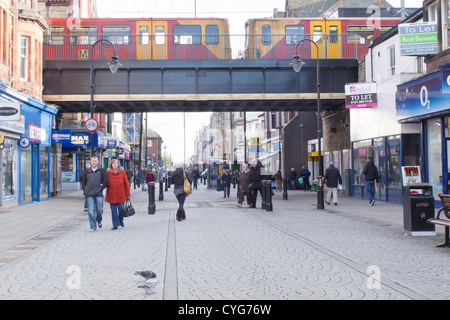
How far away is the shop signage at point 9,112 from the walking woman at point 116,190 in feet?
19.4

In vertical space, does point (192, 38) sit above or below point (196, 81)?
above

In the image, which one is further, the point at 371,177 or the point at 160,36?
the point at 160,36

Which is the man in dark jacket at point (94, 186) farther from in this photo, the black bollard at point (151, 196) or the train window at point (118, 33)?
the train window at point (118, 33)

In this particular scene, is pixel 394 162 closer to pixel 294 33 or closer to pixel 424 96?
pixel 424 96

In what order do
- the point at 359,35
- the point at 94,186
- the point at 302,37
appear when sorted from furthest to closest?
the point at 359,35
the point at 302,37
the point at 94,186

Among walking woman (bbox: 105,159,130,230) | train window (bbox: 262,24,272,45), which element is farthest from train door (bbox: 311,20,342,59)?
walking woman (bbox: 105,159,130,230)

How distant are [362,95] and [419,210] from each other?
41.7 feet

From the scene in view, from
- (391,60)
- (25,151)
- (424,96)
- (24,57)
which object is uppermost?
(24,57)

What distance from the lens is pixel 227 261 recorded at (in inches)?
301

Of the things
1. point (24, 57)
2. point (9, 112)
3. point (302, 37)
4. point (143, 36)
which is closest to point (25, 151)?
point (24, 57)

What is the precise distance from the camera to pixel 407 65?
19906 mm

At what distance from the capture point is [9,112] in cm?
1614

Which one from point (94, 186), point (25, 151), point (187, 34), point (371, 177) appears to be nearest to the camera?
point (94, 186)
